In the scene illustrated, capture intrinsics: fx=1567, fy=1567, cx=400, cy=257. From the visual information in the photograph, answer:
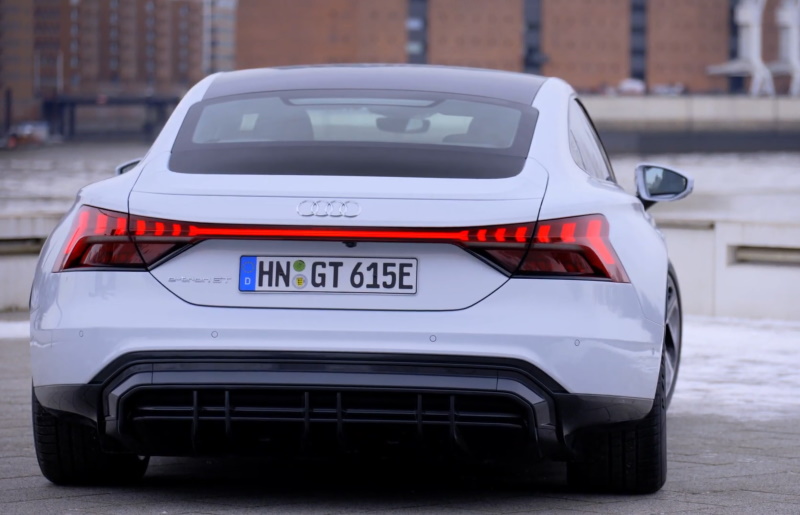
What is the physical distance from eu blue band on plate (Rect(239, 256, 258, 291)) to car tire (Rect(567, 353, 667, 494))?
1.04m

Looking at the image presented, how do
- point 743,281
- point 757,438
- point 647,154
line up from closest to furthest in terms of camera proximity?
point 757,438 → point 743,281 → point 647,154

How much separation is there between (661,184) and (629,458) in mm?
1560

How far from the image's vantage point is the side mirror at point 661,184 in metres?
5.66

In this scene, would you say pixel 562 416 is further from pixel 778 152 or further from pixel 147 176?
pixel 778 152

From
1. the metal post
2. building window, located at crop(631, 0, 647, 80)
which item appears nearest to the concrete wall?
building window, located at crop(631, 0, 647, 80)

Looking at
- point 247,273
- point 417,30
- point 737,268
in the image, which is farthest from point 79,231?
point 417,30

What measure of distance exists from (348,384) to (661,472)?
3.63 ft

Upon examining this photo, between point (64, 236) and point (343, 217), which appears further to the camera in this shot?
point (64, 236)

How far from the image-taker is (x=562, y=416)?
13.3 ft

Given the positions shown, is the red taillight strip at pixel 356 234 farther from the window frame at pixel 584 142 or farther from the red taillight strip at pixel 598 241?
the window frame at pixel 584 142

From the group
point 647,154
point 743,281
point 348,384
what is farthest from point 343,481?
point 647,154

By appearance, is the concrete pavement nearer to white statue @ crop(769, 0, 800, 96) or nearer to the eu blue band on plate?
the eu blue band on plate

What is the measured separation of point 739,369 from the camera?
27.6 ft

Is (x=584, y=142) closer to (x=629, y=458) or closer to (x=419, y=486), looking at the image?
(x=629, y=458)
